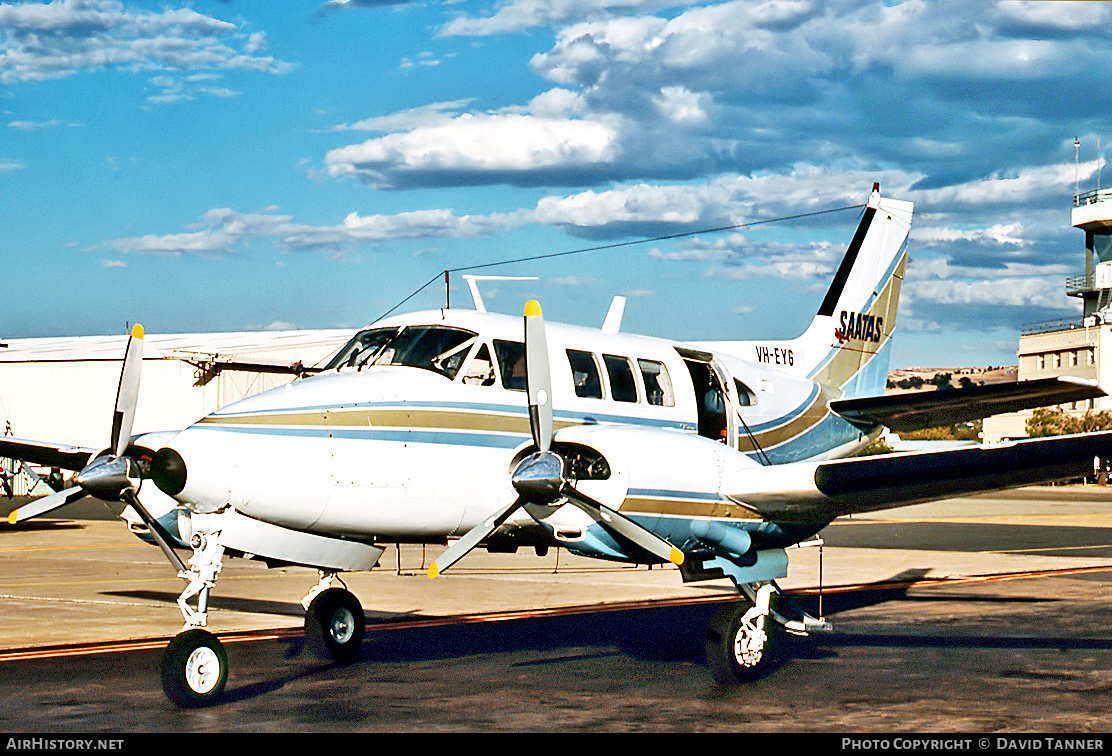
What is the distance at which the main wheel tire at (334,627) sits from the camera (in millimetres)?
12672

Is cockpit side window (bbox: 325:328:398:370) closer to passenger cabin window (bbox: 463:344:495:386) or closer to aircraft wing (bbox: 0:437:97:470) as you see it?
passenger cabin window (bbox: 463:344:495:386)

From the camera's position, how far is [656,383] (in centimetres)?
1304

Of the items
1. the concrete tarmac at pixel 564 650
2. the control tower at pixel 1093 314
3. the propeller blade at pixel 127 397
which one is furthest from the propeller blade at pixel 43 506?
the control tower at pixel 1093 314

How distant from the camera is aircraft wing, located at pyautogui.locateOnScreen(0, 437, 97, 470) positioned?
42.1ft

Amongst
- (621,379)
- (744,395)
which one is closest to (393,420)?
(621,379)

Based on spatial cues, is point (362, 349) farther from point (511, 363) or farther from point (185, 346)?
point (185, 346)

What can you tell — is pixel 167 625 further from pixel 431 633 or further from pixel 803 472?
pixel 803 472

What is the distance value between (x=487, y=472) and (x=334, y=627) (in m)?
2.90

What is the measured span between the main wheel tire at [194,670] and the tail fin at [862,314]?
10024 mm

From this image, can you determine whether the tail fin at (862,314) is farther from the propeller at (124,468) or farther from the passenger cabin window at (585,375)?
the propeller at (124,468)

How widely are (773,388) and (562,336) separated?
3942 mm

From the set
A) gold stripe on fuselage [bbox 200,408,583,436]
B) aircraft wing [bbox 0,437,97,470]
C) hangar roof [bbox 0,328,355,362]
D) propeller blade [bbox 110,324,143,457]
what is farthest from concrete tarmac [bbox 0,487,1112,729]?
hangar roof [bbox 0,328,355,362]

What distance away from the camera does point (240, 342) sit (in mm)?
55438

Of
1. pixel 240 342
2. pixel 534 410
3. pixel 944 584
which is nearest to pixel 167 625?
pixel 534 410
